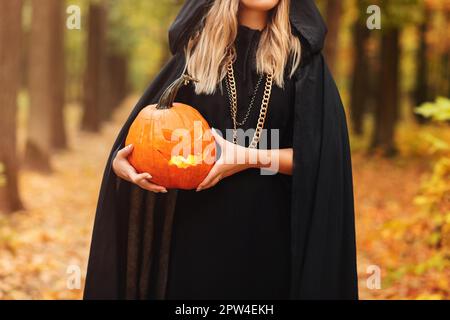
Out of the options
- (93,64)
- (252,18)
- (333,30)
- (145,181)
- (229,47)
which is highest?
(93,64)

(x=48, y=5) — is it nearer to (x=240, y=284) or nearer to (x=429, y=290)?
(x=429, y=290)

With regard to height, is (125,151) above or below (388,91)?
below

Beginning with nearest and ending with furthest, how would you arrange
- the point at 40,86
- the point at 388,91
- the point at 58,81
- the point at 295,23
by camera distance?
the point at 295,23 < the point at 40,86 < the point at 58,81 < the point at 388,91

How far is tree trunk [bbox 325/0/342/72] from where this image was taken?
11766mm

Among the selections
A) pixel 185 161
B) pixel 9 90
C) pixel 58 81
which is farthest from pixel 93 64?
pixel 185 161

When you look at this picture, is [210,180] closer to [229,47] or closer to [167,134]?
[167,134]

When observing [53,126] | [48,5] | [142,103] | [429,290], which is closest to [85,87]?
[53,126]

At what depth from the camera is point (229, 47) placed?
2.96 meters

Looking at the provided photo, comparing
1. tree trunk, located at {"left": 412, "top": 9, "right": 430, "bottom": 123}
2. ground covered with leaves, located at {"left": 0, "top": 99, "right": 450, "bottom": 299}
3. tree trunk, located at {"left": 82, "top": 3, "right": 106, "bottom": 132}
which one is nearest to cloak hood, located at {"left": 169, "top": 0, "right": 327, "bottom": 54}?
ground covered with leaves, located at {"left": 0, "top": 99, "right": 450, "bottom": 299}

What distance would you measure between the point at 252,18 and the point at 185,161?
0.75 metres

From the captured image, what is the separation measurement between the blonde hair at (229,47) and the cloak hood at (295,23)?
0.03m

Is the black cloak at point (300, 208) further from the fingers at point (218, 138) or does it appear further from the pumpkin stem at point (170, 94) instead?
the fingers at point (218, 138)

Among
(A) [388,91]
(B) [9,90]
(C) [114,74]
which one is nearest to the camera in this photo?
(B) [9,90]

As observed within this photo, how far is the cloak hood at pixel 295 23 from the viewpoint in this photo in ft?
9.34
